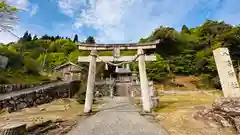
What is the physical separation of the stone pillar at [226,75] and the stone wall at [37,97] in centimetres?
1178

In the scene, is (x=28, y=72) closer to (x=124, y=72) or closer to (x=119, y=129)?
(x=124, y=72)

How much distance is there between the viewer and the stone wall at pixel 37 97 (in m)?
9.77

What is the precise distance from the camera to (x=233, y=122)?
4578 millimetres

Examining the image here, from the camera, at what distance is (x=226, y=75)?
6395 mm

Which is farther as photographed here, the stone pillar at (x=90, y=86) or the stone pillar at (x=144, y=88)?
the stone pillar at (x=90, y=86)

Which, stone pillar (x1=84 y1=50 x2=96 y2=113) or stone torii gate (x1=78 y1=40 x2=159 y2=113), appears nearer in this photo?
stone pillar (x1=84 y1=50 x2=96 y2=113)

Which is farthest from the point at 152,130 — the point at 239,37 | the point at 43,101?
the point at 239,37

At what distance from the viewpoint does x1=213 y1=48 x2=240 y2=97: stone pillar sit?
6027 millimetres

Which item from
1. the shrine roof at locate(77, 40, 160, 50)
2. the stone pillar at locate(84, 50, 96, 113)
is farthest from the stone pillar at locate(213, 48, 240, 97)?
the stone pillar at locate(84, 50, 96, 113)

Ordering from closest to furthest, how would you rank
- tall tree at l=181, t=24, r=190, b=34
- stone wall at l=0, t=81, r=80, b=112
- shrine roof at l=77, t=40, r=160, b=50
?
shrine roof at l=77, t=40, r=160, b=50, stone wall at l=0, t=81, r=80, b=112, tall tree at l=181, t=24, r=190, b=34

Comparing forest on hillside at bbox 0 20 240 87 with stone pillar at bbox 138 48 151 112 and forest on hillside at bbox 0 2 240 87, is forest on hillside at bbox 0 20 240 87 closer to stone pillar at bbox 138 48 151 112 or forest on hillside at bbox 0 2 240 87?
forest on hillside at bbox 0 2 240 87

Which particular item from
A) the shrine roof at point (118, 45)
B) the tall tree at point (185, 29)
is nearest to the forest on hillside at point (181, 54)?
the tall tree at point (185, 29)

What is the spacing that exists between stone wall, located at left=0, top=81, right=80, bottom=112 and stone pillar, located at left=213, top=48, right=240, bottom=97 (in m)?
11.8

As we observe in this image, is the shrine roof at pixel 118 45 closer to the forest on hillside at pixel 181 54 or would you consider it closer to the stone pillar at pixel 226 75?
the stone pillar at pixel 226 75
